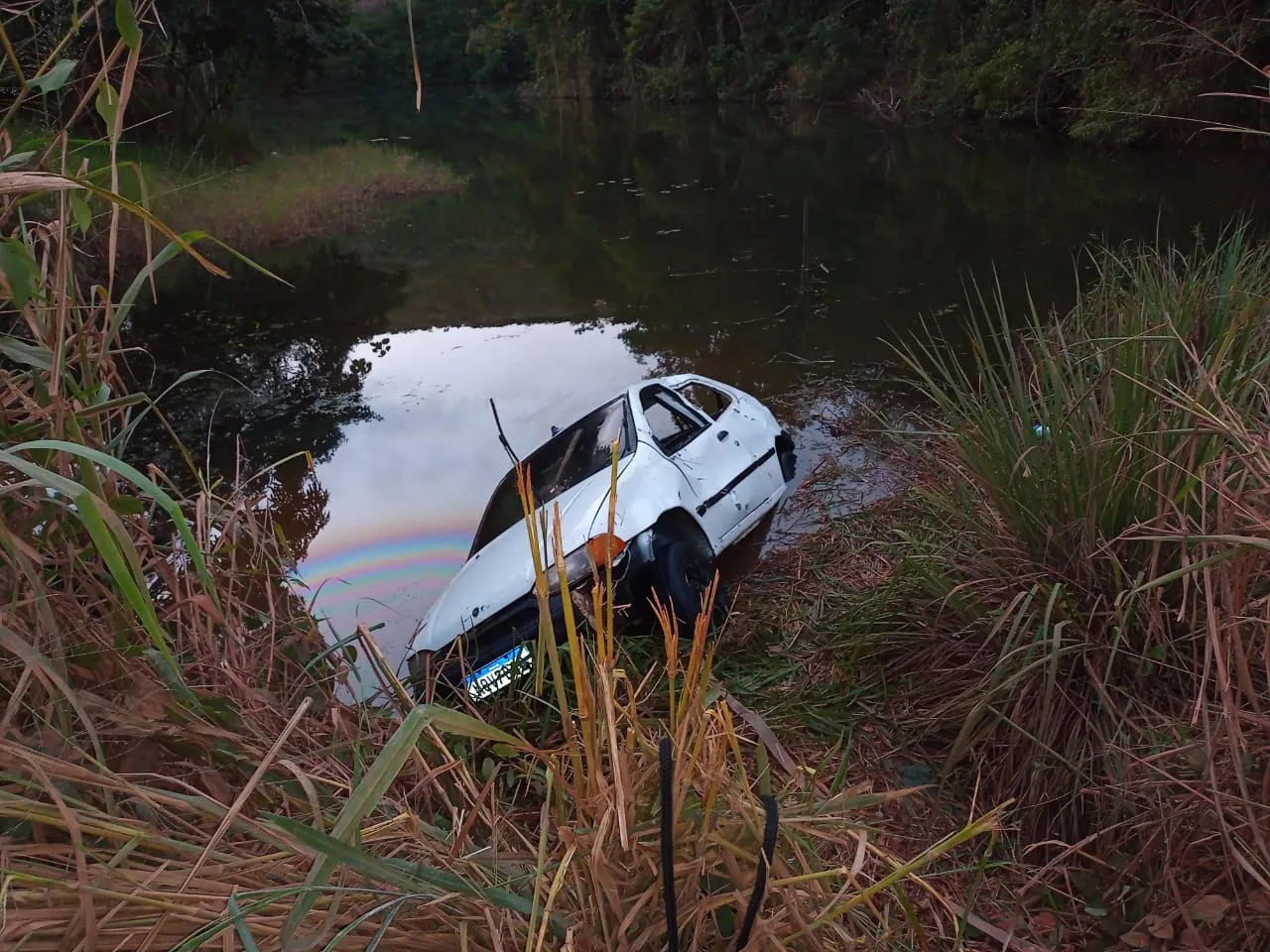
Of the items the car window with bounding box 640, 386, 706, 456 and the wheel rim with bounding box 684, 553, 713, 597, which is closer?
the wheel rim with bounding box 684, 553, 713, 597

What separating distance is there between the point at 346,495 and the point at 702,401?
3.32 metres

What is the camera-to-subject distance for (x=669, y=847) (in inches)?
50.8

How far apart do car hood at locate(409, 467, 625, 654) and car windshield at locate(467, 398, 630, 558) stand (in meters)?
0.23

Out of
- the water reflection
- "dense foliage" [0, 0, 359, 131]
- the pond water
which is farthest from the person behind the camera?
"dense foliage" [0, 0, 359, 131]

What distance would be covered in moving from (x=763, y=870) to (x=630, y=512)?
11.1 ft

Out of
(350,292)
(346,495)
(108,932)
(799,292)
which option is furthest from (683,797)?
(350,292)

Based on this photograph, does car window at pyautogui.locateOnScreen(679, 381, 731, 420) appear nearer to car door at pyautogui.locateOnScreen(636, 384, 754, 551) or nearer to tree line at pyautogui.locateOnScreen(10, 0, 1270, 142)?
car door at pyautogui.locateOnScreen(636, 384, 754, 551)

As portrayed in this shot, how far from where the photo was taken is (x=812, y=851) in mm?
1535

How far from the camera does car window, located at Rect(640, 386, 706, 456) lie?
603cm

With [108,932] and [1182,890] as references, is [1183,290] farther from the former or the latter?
[108,932]

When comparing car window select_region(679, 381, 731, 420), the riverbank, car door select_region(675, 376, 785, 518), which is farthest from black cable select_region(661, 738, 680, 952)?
car window select_region(679, 381, 731, 420)

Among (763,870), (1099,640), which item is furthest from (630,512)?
(763,870)

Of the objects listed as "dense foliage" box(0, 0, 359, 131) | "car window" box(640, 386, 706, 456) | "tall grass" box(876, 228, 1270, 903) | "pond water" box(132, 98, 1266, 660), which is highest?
"dense foliage" box(0, 0, 359, 131)

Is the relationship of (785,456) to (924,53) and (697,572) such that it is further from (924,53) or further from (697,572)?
(924,53)
